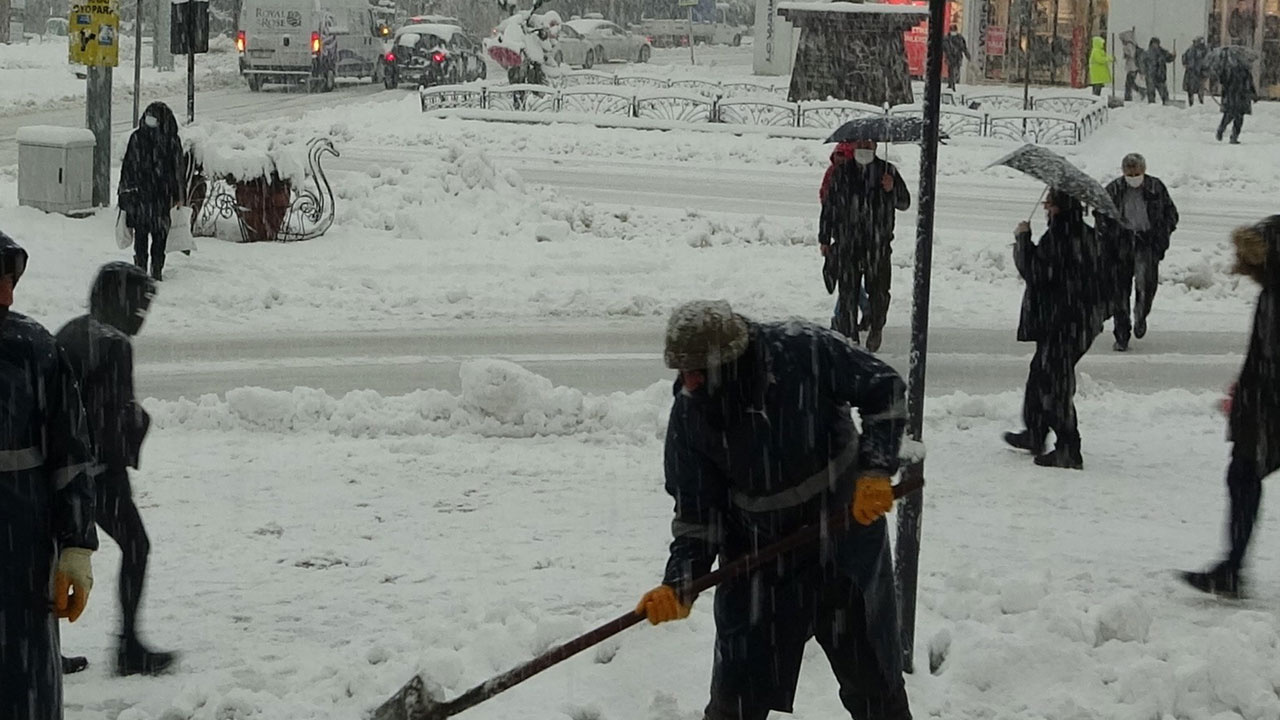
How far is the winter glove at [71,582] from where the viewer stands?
432cm

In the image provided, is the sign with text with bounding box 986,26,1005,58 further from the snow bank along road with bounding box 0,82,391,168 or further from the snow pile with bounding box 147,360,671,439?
the snow pile with bounding box 147,360,671,439

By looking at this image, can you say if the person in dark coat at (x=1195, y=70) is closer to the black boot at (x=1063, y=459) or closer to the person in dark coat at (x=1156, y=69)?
the person in dark coat at (x=1156, y=69)

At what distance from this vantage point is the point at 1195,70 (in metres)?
36.2

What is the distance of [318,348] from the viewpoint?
12930mm

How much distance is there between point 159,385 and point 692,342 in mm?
8089

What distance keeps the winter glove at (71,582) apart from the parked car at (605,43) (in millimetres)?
47609

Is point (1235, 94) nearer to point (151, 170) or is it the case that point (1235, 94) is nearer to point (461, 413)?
point (151, 170)

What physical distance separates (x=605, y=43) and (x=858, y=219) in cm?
4294

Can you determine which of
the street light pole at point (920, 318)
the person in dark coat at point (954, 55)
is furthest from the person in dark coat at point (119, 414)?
the person in dark coat at point (954, 55)

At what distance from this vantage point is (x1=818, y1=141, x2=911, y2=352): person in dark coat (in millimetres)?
12086

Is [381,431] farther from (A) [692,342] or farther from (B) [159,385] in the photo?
(A) [692,342]

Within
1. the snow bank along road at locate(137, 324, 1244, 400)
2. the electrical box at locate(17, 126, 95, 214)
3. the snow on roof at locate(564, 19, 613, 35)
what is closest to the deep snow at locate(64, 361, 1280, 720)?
the snow bank along road at locate(137, 324, 1244, 400)

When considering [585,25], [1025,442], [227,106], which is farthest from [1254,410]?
[585,25]

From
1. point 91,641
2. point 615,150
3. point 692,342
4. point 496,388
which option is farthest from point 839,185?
point 615,150
